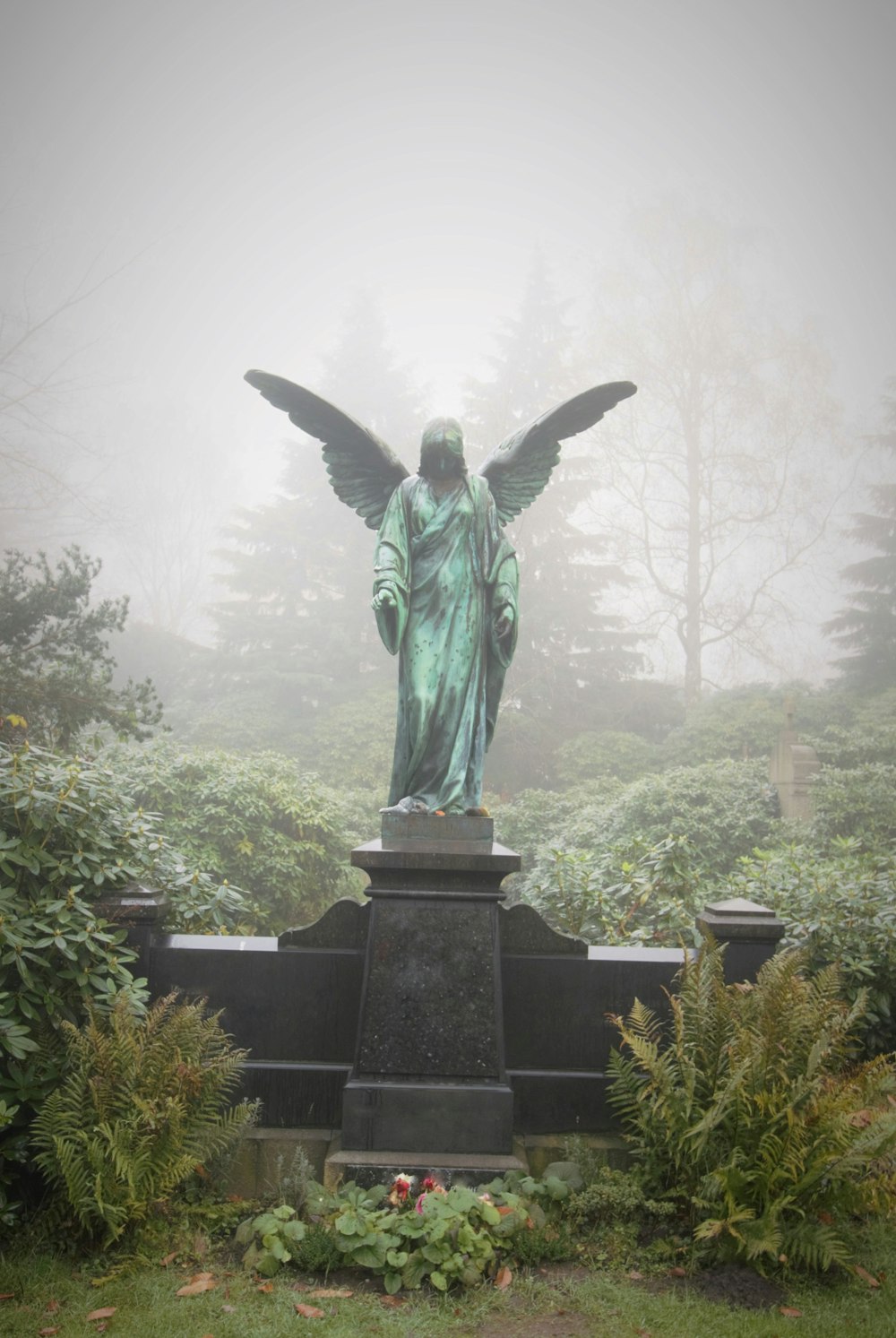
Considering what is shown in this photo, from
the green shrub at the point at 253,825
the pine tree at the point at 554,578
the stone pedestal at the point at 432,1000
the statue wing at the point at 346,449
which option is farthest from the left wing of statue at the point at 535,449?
the pine tree at the point at 554,578

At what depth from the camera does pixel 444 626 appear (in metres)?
4.11

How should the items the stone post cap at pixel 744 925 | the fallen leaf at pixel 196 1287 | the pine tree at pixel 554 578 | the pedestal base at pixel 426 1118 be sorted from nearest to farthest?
the fallen leaf at pixel 196 1287 < the pedestal base at pixel 426 1118 < the stone post cap at pixel 744 925 < the pine tree at pixel 554 578

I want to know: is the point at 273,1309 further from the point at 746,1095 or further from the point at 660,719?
the point at 660,719

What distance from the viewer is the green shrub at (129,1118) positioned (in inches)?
111

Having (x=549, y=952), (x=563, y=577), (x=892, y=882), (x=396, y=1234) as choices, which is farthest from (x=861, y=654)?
(x=396, y=1234)

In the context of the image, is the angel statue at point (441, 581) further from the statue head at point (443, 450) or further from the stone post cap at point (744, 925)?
the stone post cap at point (744, 925)

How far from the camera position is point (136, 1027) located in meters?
3.17

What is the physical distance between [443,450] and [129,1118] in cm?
305

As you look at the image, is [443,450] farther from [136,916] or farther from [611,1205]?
[611,1205]

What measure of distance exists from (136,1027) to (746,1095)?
218 cm

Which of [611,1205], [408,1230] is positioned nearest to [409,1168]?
[408,1230]

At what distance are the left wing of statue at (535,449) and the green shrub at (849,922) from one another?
2.63 meters

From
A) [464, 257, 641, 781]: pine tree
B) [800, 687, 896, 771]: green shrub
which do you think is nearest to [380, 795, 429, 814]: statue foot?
[800, 687, 896, 771]: green shrub

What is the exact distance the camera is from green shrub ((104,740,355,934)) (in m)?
8.05
